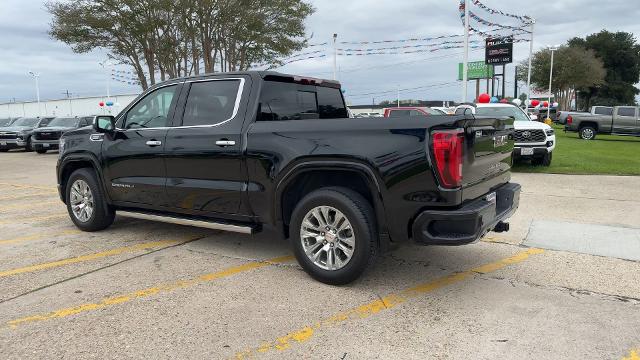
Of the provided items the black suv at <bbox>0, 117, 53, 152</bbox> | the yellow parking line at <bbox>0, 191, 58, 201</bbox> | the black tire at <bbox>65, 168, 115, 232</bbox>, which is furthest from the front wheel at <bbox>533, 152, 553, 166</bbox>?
the black suv at <bbox>0, 117, 53, 152</bbox>

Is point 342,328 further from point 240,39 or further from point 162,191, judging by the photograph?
point 240,39

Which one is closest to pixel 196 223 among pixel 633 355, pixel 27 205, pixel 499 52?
pixel 633 355

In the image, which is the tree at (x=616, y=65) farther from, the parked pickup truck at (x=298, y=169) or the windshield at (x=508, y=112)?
the parked pickup truck at (x=298, y=169)

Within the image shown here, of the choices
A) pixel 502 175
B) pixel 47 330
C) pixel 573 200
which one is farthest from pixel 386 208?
pixel 573 200

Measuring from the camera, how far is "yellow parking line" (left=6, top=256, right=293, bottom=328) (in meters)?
3.78

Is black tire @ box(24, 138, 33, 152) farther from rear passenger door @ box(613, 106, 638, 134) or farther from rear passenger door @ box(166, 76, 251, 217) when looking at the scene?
rear passenger door @ box(613, 106, 638, 134)

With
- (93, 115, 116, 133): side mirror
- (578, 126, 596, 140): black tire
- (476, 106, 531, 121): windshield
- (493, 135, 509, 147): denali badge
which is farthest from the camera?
(578, 126, 596, 140): black tire

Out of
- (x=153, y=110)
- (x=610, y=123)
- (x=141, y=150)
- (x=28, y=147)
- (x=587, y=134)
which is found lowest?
(x=587, y=134)

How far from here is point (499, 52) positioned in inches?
1623

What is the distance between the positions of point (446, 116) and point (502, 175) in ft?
4.47

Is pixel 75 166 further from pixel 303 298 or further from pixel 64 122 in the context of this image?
pixel 64 122

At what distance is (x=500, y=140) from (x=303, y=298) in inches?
89.3

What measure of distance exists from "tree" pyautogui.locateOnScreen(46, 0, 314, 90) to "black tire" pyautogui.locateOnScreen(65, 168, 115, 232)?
16.6 metres

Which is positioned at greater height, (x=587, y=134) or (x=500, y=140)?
(x=500, y=140)
